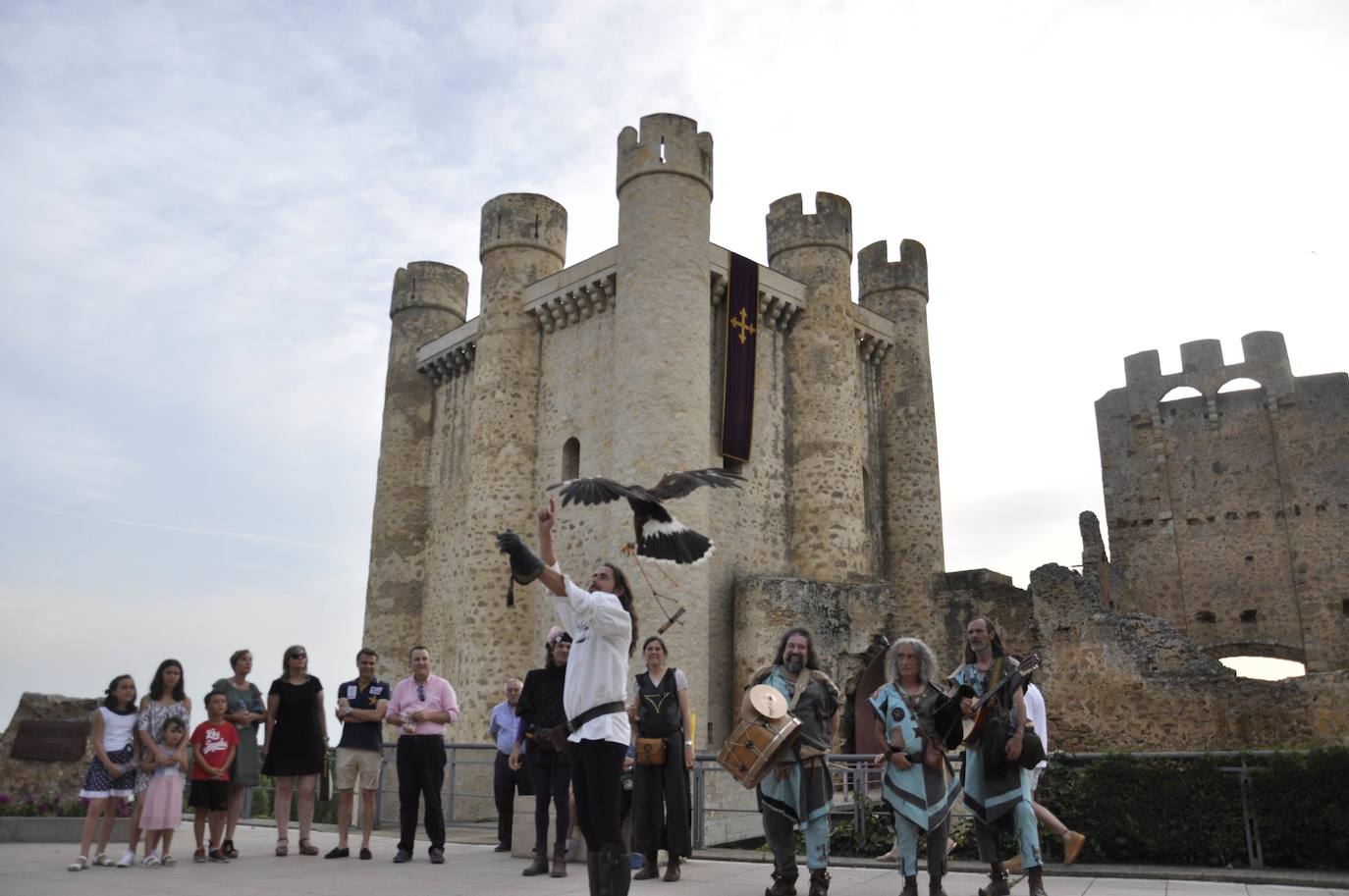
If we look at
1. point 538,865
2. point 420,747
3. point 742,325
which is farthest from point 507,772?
point 742,325

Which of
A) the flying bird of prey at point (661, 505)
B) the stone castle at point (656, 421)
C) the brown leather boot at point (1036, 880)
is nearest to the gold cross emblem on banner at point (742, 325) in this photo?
the stone castle at point (656, 421)

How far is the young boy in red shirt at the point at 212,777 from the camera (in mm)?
8445

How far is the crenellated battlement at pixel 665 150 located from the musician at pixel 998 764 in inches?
611

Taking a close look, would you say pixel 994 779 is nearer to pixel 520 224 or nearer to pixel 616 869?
pixel 616 869

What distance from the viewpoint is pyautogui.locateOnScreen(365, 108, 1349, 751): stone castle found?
60.2 feet

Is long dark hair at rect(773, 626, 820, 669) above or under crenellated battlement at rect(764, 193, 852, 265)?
under

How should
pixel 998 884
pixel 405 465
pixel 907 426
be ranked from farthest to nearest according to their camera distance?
pixel 405 465 → pixel 907 426 → pixel 998 884

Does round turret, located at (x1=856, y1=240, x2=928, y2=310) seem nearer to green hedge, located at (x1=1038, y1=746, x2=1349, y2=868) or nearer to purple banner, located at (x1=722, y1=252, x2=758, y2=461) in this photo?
purple banner, located at (x1=722, y1=252, x2=758, y2=461)

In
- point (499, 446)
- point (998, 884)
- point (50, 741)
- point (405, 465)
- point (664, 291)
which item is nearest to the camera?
point (998, 884)

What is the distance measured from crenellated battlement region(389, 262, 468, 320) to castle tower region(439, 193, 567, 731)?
4072 millimetres

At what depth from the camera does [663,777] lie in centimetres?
759

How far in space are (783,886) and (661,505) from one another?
2695 millimetres

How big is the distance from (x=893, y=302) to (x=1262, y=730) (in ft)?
43.7

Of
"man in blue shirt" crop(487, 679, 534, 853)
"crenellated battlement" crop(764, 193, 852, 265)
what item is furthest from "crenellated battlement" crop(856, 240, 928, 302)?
"man in blue shirt" crop(487, 679, 534, 853)
